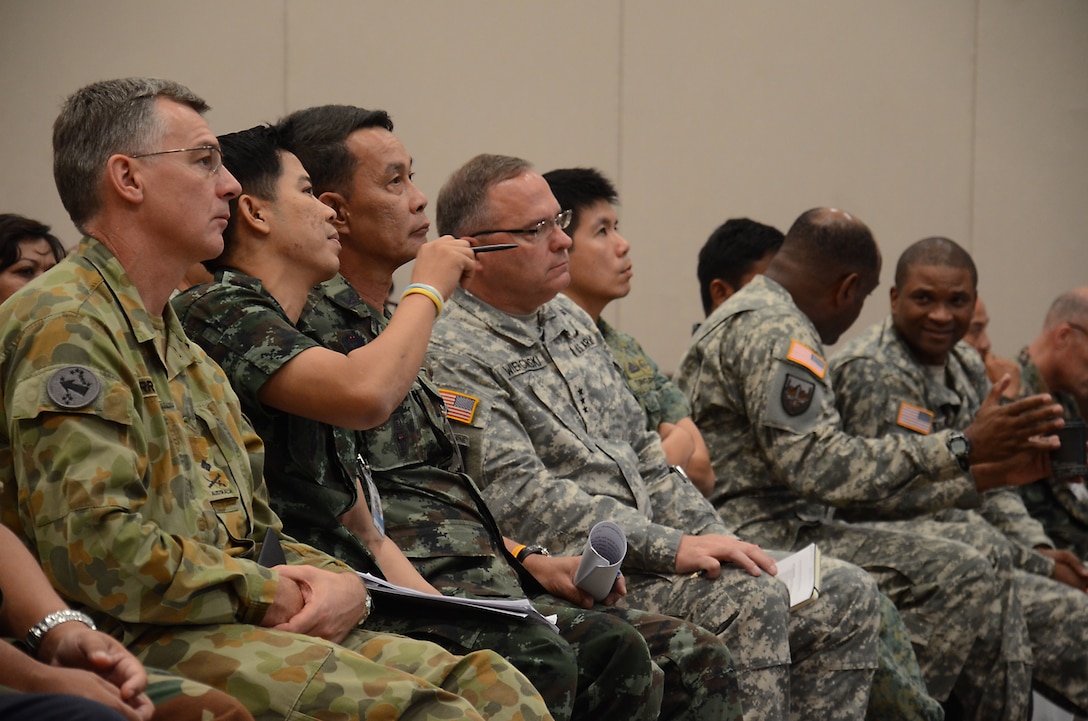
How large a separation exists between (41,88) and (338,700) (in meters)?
3.33

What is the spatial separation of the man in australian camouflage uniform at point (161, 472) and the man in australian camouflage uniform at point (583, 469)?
77 cm

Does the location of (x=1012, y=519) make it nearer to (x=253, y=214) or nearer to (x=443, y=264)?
(x=443, y=264)

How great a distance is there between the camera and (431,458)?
2.22 metres

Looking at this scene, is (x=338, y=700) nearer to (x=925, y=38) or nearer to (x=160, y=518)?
(x=160, y=518)

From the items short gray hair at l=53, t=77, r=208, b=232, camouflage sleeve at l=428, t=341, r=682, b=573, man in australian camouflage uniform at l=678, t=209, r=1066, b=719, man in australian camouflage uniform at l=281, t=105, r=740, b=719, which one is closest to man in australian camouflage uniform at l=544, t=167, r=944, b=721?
man in australian camouflage uniform at l=678, t=209, r=1066, b=719

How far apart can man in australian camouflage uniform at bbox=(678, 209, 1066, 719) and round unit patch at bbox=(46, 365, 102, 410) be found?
77.6 inches

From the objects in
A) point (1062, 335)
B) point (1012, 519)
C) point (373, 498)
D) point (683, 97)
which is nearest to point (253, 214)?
point (373, 498)

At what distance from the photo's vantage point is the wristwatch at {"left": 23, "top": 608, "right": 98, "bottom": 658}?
1.40 m

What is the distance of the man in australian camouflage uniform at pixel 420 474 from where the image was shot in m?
2.10

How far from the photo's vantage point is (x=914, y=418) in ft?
11.7

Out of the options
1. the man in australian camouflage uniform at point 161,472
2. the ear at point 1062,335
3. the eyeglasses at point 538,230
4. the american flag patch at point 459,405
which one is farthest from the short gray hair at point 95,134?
the ear at point 1062,335

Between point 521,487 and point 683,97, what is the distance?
3.24 metres

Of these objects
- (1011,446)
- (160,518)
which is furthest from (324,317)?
(1011,446)

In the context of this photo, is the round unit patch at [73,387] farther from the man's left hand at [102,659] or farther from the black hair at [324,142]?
the black hair at [324,142]
